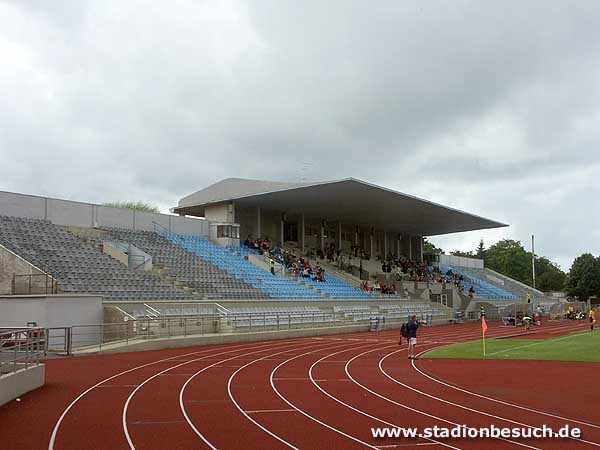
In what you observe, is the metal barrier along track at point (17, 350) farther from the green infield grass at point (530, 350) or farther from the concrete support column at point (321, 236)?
the concrete support column at point (321, 236)

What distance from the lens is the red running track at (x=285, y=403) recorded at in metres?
8.13

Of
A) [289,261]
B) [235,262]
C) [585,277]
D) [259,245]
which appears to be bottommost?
[585,277]

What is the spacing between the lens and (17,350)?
11953 mm

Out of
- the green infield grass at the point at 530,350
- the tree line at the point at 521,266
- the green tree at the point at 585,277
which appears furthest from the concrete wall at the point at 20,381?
the tree line at the point at 521,266

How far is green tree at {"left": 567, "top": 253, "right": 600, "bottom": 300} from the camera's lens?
76.9m

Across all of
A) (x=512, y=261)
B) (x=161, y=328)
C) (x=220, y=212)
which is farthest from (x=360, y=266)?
(x=512, y=261)

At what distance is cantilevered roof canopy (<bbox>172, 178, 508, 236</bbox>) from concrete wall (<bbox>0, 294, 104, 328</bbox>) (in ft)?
59.2

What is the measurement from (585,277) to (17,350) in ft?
253

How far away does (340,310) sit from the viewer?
35.5m

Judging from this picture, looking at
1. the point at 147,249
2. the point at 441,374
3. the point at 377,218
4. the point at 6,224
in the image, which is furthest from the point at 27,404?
the point at 377,218

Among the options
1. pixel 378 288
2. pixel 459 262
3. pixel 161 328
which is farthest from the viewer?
pixel 459 262

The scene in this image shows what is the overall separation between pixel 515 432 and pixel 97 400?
7083 millimetres

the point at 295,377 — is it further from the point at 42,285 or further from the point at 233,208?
the point at 233,208

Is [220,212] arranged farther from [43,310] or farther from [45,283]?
[43,310]
